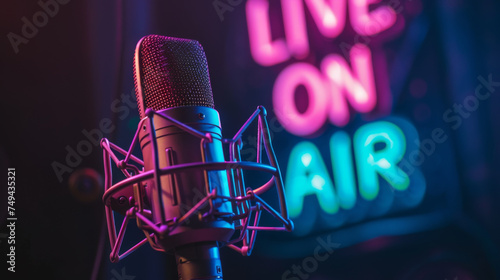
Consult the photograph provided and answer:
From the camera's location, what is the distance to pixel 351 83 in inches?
81.1

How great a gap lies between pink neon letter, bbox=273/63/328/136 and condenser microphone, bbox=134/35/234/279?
0.89 m

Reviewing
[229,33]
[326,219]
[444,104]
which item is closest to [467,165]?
[444,104]

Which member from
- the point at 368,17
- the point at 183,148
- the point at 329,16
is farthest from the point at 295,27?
the point at 183,148

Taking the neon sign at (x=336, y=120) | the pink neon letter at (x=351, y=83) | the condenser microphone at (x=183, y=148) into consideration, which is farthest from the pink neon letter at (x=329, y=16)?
the condenser microphone at (x=183, y=148)

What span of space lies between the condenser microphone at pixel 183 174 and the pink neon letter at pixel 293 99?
853 millimetres

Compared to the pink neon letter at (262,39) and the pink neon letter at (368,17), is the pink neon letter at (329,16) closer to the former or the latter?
the pink neon letter at (368,17)

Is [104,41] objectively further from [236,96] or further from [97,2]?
[236,96]

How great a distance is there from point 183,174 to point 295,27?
50.5 inches

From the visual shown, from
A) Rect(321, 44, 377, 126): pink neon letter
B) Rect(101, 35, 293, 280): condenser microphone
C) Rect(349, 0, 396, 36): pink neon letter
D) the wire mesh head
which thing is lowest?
Rect(101, 35, 293, 280): condenser microphone

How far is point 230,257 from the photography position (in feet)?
6.76

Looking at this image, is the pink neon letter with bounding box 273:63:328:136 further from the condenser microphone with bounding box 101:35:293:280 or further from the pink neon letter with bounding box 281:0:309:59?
the condenser microphone with bounding box 101:35:293:280

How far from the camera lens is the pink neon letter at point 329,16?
6.97 ft

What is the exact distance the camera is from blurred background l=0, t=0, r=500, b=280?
1.83 metres

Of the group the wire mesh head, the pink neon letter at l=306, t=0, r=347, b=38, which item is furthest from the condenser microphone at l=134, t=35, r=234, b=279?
the pink neon letter at l=306, t=0, r=347, b=38
